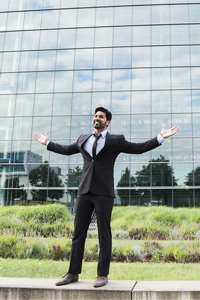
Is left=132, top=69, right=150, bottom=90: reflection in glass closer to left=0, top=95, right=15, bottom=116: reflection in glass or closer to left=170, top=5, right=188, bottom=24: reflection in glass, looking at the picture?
left=170, top=5, right=188, bottom=24: reflection in glass

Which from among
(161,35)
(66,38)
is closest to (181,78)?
(161,35)

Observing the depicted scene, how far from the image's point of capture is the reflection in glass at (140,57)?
22.0 meters

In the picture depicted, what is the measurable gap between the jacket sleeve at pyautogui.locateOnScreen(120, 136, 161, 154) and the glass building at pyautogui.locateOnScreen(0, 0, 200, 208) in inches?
665

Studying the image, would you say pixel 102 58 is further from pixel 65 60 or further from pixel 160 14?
pixel 160 14

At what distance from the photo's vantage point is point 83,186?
343cm

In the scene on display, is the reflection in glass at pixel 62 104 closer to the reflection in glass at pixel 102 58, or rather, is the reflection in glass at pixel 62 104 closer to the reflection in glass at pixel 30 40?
the reflection in glass at pixel 102 58

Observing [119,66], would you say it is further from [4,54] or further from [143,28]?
[4,54]

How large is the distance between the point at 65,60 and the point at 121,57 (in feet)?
13.6

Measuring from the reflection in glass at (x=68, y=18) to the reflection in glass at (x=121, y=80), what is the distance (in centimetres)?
512

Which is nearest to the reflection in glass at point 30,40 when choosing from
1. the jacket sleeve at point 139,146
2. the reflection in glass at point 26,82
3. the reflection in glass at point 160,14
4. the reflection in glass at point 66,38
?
the reflection in glass at point 66,38

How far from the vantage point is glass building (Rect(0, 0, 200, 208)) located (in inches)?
806

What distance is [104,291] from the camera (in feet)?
9.56

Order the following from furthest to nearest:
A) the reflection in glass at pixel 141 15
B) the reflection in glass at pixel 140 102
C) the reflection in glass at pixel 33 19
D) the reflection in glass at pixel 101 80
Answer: the reflection in glass at pixel 33 19 < the reflection in glass at pixel 141 15 < the reflection in glass at pixel 101 80 < the reflection in glass at pixel 140 102

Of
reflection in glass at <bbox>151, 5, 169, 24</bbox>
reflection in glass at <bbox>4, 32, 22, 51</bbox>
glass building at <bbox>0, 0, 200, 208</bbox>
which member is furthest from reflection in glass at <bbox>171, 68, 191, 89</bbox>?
reflection in glass at <bbox>4, 32, 22, 51</bbox>
